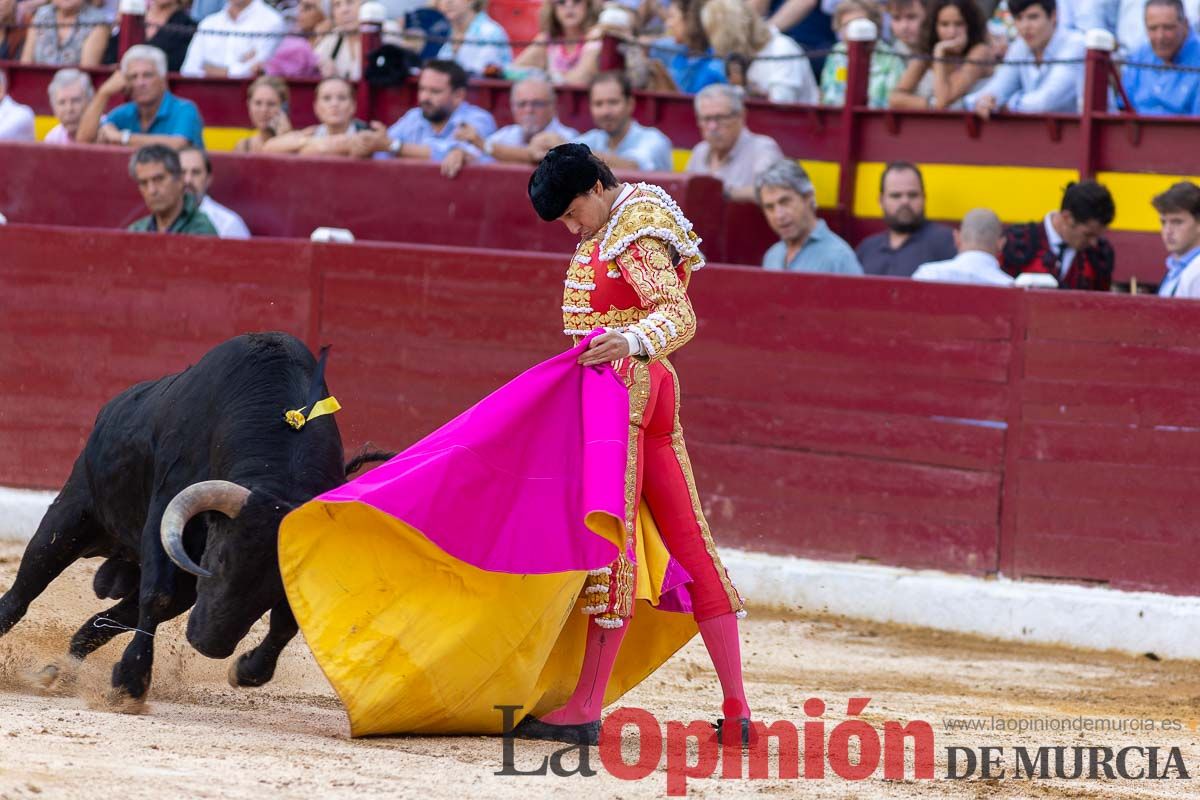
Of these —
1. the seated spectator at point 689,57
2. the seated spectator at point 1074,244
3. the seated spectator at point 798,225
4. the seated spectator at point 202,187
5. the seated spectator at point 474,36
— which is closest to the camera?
the seated spectator at point 1074,244

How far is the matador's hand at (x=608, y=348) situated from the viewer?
383 cm

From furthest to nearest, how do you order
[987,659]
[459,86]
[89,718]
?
[459,86] → [987,659] → [89,718]

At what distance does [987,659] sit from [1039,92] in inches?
96.6

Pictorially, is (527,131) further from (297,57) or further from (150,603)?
(150,603)

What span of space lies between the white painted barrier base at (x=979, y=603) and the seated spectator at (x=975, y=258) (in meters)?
1.02

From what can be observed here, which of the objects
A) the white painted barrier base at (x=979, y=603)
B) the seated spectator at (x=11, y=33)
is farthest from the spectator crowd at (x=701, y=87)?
the white painted barrier base at (x=979, y=603)

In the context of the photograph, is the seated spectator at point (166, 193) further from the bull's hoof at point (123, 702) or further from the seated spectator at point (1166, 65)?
the seated spectator at point (1166, 65)

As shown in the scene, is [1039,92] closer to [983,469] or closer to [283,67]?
[983,469]

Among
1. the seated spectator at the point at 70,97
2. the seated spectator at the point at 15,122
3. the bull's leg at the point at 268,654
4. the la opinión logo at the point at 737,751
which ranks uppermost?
the seated spectator at the point at 70,97

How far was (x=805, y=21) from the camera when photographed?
26.9ft

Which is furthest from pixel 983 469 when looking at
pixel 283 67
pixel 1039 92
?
pixel 283 67

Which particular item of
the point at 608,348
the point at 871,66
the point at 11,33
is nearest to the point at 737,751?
the point at 608,348

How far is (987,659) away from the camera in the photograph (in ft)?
18.6

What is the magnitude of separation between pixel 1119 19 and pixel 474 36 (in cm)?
283
